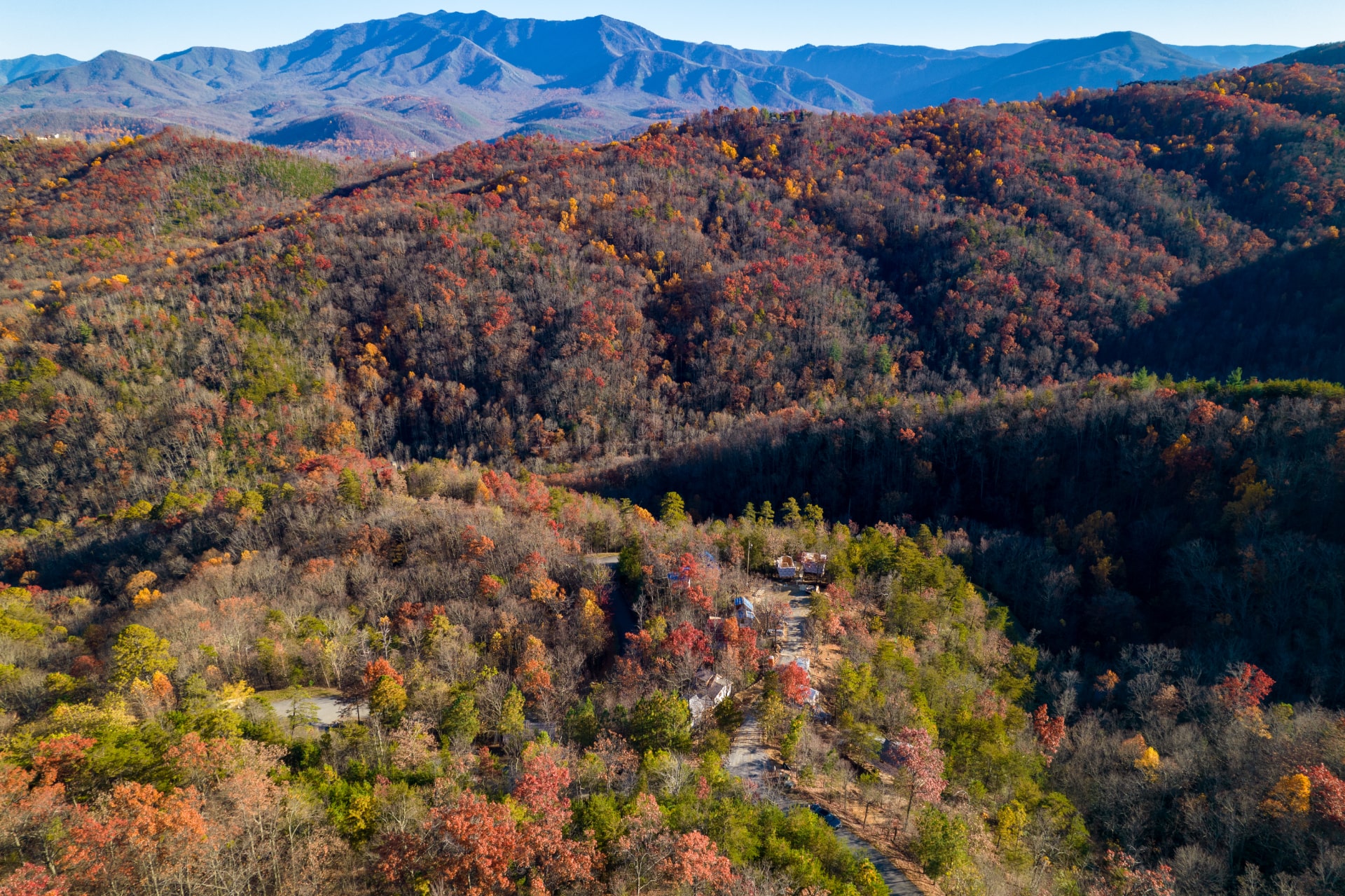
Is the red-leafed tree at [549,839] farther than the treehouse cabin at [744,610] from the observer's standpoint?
No

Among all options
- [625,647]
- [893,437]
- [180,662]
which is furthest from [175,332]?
[893,437]

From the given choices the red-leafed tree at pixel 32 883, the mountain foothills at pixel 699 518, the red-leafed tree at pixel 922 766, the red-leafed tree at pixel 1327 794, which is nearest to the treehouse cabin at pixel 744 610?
the mountain foothills at pixel 699 518

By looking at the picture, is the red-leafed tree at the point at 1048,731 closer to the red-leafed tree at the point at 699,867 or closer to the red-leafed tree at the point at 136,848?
the red-leafed tree at the point at 699,867

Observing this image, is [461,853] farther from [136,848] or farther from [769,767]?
[769,767]

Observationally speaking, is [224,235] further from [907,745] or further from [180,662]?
[907,745]

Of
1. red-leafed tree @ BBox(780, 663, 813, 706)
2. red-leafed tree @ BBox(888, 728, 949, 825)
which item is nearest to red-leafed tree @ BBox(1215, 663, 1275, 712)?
red-leafed tree @ BBox(888, 728, 949, 825)

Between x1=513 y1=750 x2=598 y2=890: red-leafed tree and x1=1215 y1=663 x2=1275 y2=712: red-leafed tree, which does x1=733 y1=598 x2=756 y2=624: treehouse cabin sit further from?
x1=1215 y1=663 x2=1275 y2=712: red-leafed tree
